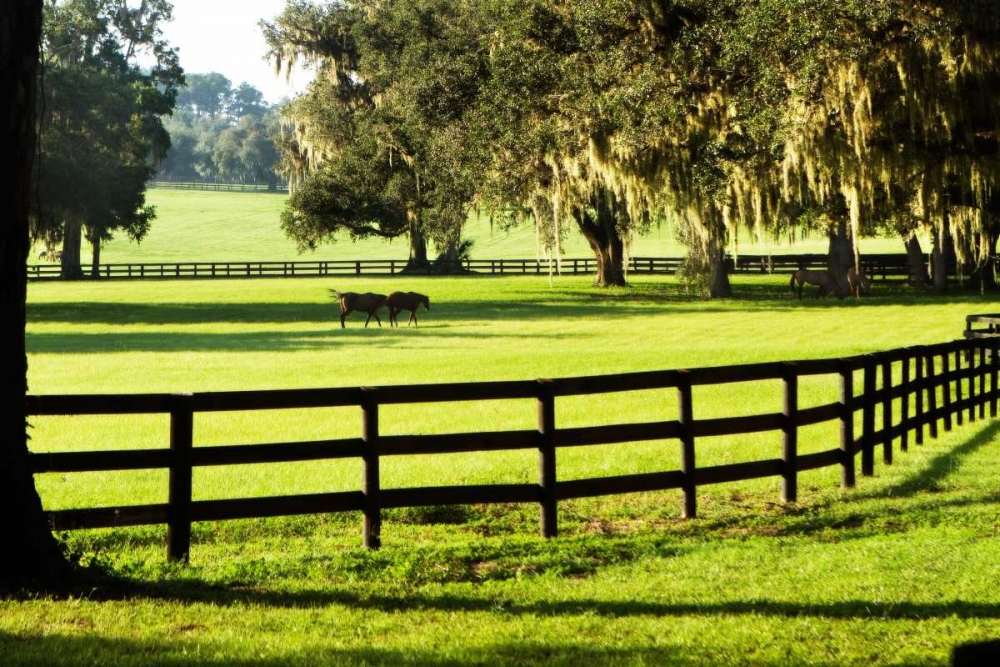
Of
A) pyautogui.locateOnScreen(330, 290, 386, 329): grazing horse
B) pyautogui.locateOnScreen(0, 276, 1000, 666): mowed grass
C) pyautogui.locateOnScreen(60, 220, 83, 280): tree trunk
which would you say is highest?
pyautogui.locateOnScreen(60, 220, 83, 280): tree trunk

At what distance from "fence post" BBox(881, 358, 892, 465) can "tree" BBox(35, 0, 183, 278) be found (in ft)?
148

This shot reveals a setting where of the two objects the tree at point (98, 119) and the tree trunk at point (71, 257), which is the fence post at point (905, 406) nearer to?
the tree at point (98, 119)

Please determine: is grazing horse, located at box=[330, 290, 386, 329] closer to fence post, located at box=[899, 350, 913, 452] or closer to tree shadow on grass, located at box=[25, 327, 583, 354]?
tree shadow on grass, located at box=[25, 327, 583, 354]

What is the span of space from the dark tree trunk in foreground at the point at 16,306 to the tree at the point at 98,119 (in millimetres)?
47226

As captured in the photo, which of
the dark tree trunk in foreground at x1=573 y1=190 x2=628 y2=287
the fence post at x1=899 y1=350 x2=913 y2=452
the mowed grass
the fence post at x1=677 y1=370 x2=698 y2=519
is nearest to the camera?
the mowed grass

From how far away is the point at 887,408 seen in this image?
526 inches

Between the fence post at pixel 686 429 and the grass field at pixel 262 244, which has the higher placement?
the grass field at pixel 262 244

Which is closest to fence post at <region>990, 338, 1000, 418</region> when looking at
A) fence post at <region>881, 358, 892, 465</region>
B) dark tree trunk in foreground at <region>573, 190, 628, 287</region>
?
fence post at <region>881, 358, 892, 465</region>

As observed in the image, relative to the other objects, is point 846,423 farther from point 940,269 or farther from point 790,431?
point 940,269

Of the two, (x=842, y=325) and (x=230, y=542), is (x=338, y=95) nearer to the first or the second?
(x=842, y=325)

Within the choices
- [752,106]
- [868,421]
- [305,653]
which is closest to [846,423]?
[868,421]

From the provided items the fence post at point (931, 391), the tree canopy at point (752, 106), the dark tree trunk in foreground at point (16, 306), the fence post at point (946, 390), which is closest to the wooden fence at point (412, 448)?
the dark tree trunk in foreground at point (16, 306)

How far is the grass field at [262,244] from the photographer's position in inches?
4109

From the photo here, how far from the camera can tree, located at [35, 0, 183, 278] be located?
192ft
